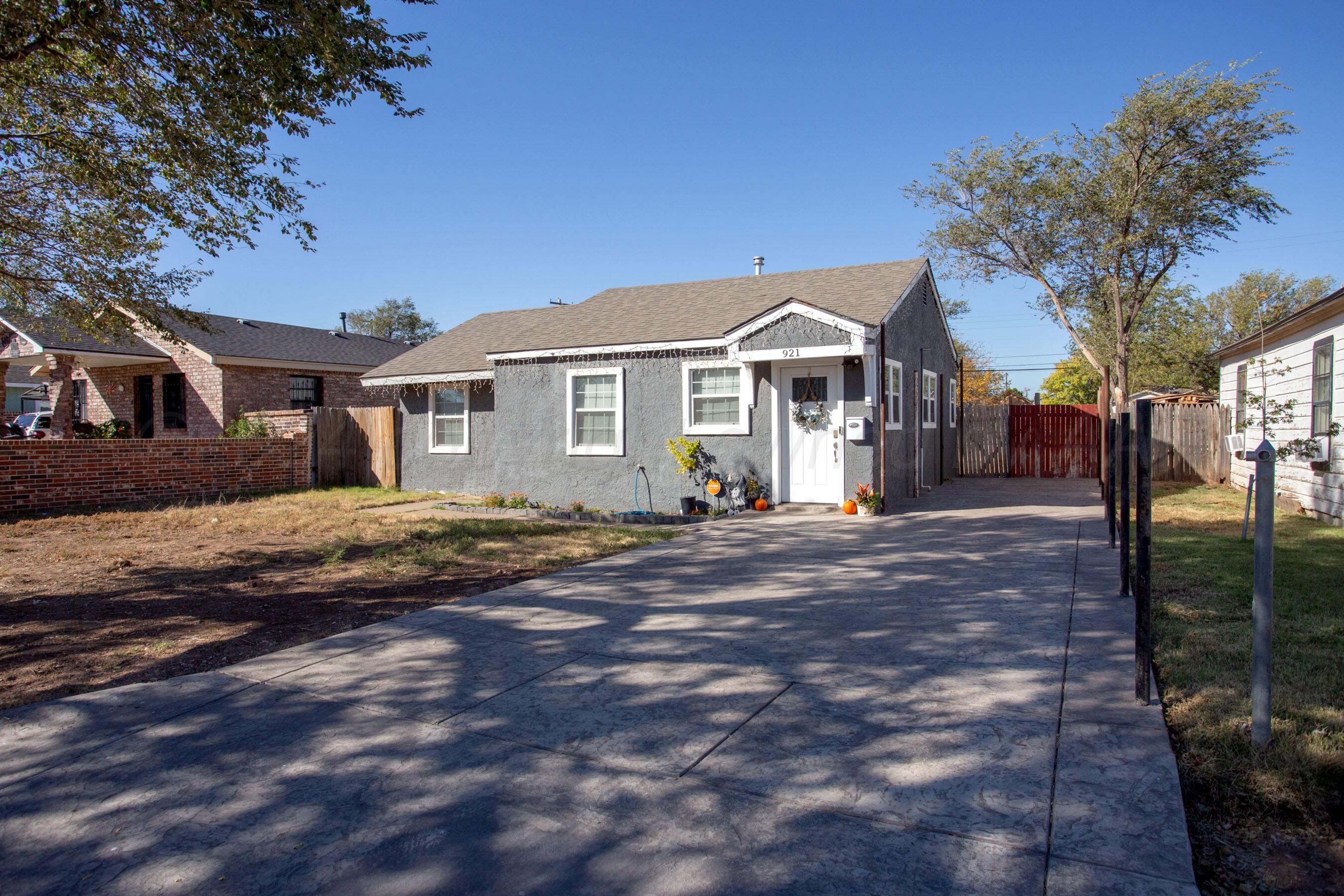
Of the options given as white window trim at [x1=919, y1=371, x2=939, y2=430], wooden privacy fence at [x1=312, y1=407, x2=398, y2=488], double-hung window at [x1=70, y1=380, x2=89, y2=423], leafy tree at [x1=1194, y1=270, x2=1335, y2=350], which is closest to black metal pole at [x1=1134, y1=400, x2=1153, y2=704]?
white window trim at [x1=919, y1=371, x2=939, y2=430]

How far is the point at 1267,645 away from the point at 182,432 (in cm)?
2454

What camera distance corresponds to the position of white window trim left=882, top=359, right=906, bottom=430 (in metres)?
12.6

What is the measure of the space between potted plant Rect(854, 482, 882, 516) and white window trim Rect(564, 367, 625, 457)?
13.7ft

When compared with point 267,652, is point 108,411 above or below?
above

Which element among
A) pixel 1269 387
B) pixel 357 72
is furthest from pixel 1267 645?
pixel 1269 387

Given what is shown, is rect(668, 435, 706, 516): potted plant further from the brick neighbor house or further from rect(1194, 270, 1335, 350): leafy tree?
rect(1194, 270, 1335, 350): leafy tree

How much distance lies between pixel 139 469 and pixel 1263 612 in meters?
17.1

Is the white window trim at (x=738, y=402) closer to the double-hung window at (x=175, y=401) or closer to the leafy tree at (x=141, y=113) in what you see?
the leafy tree at (x=141, y=113)

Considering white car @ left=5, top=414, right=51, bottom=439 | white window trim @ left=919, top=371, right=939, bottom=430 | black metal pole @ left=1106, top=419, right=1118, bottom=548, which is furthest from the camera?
white car @ left=5, top=414, right=51, bottom=439

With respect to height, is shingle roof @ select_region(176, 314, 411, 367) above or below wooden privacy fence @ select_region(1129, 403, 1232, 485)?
above

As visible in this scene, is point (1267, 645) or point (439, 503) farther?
point (439, 503)

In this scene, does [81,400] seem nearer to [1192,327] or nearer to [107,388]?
[107,388]

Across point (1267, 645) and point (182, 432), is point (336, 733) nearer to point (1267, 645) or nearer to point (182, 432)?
point (1267, 645)

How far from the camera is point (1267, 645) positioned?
3.33m
